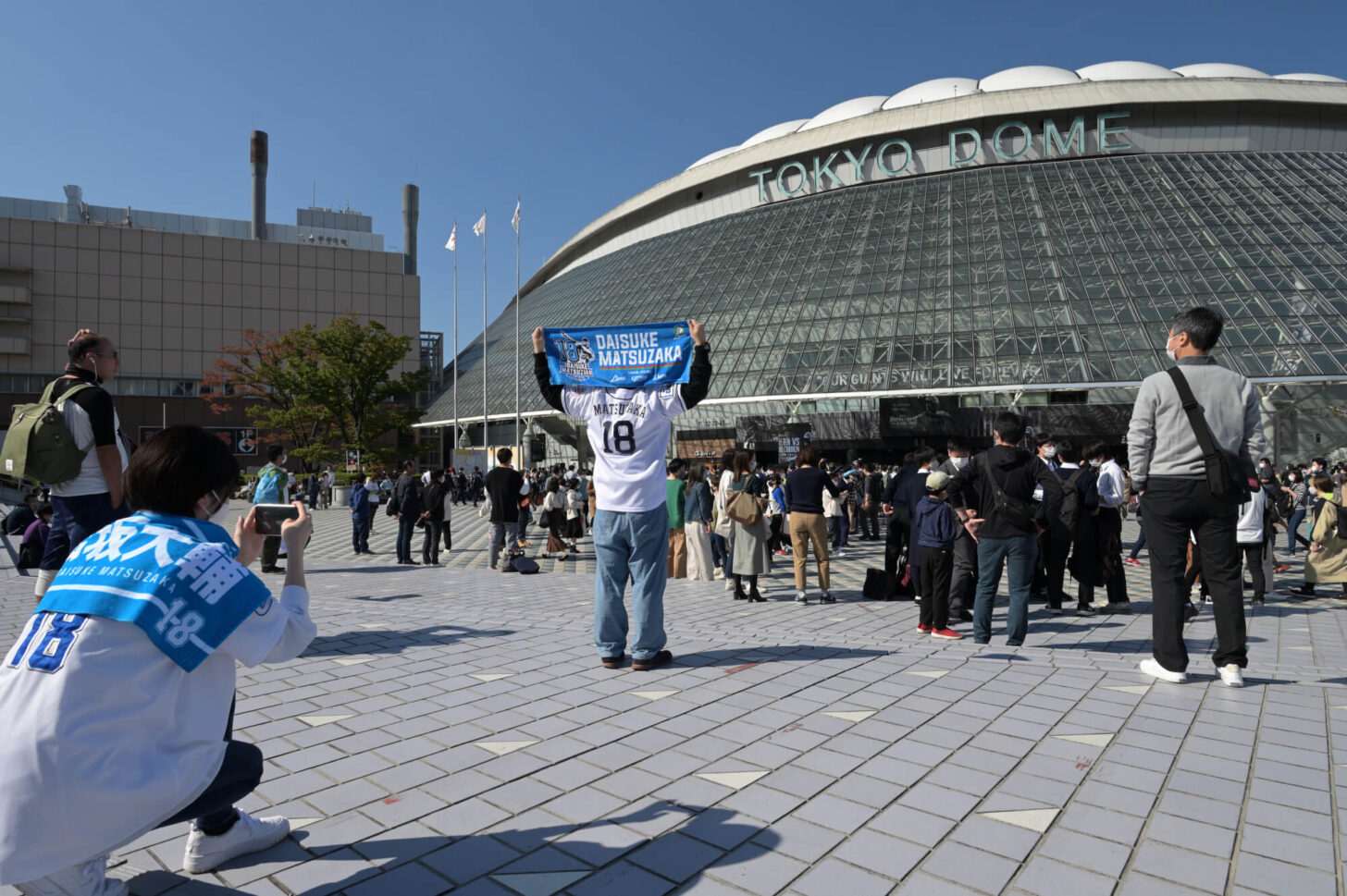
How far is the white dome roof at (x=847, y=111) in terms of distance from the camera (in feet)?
176

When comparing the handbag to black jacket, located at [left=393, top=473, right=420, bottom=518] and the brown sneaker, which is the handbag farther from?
black jacket, located at [left=393, top=473, right=420, bottom=518]

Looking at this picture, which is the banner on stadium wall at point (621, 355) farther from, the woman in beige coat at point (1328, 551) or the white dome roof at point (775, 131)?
the white dome roof at point (775, 131)

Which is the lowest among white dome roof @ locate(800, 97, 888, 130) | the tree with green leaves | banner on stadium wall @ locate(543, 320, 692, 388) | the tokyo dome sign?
banner on stadium wall @ locate(543, 320, 692, 388)

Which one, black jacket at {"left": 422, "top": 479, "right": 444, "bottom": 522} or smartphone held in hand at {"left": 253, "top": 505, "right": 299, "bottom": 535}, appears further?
black jacket at {"left": 422, "top": 479, "right": 444, "bottom": 522}

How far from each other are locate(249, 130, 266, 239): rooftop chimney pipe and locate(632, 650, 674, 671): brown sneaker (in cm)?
8915

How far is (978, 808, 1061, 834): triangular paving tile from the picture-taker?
3176 millimetres

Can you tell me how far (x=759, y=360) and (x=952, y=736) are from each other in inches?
1373

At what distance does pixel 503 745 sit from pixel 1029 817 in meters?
2.58

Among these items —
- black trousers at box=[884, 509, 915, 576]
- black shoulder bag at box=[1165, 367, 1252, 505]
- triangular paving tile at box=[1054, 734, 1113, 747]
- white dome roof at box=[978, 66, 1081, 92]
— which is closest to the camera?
triangular paving tile at box=[1054, 734, 1113, 747]

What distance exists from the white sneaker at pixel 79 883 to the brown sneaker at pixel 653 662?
3.68m

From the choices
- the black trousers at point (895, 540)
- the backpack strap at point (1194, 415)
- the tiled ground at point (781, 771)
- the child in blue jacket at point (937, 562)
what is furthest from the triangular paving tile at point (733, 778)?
the black trousers at point (895, 540)

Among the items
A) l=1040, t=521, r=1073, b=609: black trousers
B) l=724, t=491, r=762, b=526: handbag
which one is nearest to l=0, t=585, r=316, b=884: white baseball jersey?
l=724, t=491, r=762, b=526: handbag

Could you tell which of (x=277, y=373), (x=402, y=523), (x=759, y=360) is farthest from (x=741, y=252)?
(x=402, y=523)

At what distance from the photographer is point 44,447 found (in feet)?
16.2
